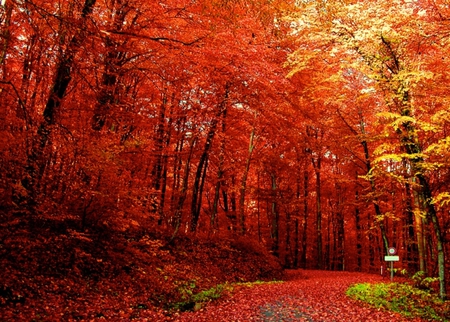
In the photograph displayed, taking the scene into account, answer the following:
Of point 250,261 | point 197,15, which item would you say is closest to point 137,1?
point 197,15

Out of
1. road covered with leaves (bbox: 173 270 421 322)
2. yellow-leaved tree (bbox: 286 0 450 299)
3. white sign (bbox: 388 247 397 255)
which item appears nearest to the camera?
road covered with leaves (bbox: 173 270 421 322)

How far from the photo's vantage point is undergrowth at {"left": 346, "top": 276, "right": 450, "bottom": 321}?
8617mm

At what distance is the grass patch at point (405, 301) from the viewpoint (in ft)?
28.3

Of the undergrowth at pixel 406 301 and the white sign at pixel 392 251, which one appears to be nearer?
the undergrowth at pixel 406 301

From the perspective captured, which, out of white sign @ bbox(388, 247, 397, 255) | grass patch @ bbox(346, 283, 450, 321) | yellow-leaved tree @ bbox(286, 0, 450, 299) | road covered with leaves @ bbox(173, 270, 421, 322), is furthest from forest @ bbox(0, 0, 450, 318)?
road covered with leaves @ bbox(173, 270, 421, 322)

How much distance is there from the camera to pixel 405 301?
375 inches

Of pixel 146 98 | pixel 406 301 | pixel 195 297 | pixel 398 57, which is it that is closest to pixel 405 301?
pixel 406 301

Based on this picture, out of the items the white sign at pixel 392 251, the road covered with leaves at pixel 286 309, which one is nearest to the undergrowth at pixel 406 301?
the road covered with leaves at pixel 286 309

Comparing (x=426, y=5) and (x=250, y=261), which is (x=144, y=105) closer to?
(x=250, y=261)

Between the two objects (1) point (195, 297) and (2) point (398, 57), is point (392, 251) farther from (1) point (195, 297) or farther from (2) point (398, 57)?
(1) point (195, 297)

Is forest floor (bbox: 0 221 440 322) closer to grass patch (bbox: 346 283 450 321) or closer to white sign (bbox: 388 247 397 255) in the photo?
grass patch (bbox: 346 283 450 321)

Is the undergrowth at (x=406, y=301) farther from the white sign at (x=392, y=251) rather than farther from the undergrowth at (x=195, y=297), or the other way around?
the undergrowth at (x=195, y=297)

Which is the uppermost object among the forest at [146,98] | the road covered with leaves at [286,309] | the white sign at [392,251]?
the forest at [146,98]

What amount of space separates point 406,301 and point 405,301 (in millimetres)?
34
